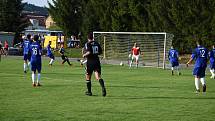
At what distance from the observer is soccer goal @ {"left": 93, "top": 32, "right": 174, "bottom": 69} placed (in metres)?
40.4

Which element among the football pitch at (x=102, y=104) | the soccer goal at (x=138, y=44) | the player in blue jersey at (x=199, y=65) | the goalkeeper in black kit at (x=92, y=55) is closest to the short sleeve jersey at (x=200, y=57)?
the player in blue jersey at (x=199, y=65)

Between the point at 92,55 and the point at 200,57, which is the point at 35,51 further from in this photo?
the point at 200,57

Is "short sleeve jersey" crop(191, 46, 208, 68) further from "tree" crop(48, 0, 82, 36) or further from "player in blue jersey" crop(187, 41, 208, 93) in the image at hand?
"tree" crop(48, 0, 82, 36)

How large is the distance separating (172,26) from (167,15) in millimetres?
1385

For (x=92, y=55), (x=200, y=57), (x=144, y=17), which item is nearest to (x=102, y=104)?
(x=92, y=55)

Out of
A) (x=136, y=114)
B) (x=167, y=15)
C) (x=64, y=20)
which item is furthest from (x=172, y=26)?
(x=136, y=114)

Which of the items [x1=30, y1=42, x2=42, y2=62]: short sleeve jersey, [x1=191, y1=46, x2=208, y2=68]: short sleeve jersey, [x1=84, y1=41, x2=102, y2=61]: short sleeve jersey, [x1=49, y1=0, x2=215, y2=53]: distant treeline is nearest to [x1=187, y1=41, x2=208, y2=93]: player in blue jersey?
[x1=191, y1=46, x2=208, y2=68]: short sleeve jersey

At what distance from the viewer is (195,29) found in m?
45.9

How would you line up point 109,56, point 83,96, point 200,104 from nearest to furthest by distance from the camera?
point 200,104 → point 83,96 → point 109,56

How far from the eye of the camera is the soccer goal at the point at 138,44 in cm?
4041

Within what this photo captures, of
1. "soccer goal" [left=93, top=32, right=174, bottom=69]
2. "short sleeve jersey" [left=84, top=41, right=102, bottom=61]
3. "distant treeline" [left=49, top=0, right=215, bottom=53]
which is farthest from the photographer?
"distant treeline" [left=49, top=0, right=215, bottom=53]

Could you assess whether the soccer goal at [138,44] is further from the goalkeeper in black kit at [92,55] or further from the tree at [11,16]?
the tree at [11,16]

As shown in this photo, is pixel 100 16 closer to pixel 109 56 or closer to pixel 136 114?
pixel 109 56

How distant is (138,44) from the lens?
1690 inches
